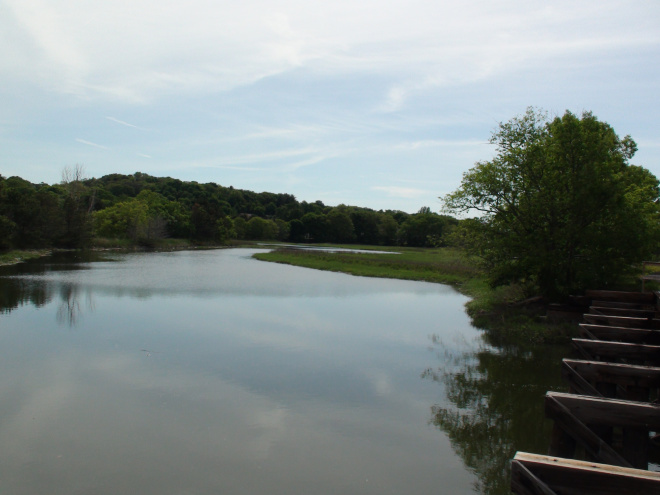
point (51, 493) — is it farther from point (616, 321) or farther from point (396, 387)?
point (616, 321)

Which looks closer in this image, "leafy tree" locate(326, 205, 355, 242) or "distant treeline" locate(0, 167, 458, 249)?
"distant treeline" locate(0, 167, 458, 249)

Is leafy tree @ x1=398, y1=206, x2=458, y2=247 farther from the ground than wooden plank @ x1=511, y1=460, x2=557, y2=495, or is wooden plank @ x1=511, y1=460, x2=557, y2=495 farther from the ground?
leafy tree @ x1=398, y1=206, x2=458, y2=247

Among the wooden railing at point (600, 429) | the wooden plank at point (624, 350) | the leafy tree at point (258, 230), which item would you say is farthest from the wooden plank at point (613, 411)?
the leafy tree at point (258, 230)

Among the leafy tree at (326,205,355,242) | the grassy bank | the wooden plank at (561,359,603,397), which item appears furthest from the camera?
the leafy tree at (326,205,355,242)

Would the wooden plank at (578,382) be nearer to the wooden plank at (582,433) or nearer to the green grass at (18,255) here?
the wooden plank at (582,433)

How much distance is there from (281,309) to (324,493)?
14.8 metres

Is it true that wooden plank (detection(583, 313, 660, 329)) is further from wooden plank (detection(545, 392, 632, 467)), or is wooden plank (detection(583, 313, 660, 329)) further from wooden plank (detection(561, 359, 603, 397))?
wooden plank (detection(545, 392, 632, 467))

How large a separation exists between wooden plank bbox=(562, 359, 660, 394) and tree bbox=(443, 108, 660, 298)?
12.5 metres

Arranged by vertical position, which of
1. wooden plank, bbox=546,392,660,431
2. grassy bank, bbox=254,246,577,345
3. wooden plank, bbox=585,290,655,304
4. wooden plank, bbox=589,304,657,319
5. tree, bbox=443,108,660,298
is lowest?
grassy bank, bbox=254,246,577,345

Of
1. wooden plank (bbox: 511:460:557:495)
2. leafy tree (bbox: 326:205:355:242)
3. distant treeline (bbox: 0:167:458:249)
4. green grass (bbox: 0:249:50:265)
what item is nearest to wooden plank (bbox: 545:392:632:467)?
wooden plank (bbox: 511:460:557:495)

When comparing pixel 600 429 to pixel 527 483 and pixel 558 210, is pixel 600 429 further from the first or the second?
pixel 558 210

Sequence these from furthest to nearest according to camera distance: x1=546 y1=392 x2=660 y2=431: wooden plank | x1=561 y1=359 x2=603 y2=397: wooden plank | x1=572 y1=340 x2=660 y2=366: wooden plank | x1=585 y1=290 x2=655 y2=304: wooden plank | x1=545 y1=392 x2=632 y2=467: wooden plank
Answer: x1=585 y1=290 x2=655 y2=304: wooden plank
x1=572 y1=340 x2=660 y2=366: wooden plank
x1=561 y1=359 x2=603 y2=397: wooden plank
x1=545 y1=392 x2=632 y2=467: wooden plank
x1=546 y1=392 x2=660 y2=431: wooden plank

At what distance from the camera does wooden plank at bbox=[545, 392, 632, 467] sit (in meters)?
4.99

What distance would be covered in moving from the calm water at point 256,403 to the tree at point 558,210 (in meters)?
3.61
